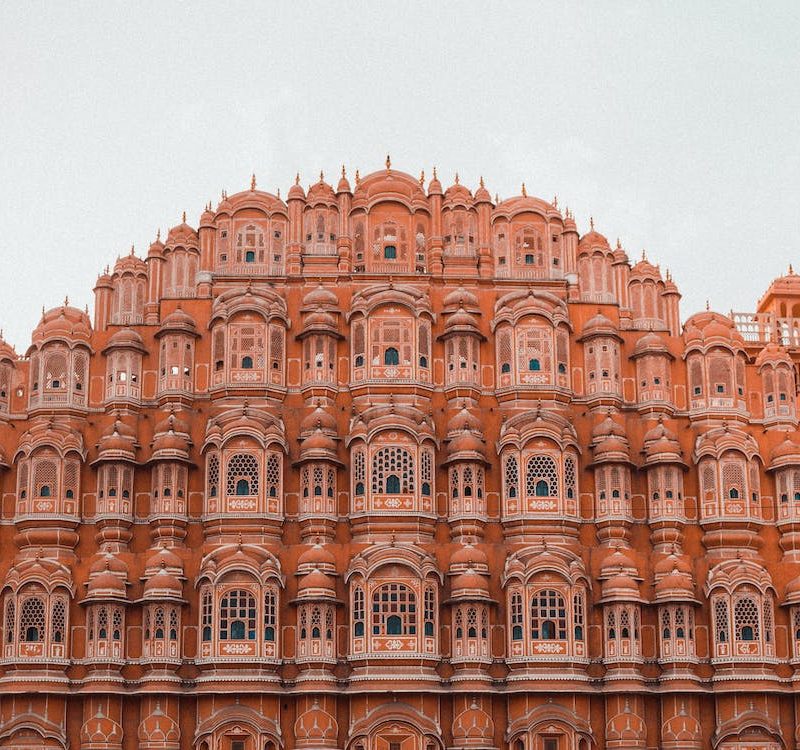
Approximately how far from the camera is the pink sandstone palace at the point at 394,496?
185ft

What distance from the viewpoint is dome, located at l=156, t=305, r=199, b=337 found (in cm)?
6138

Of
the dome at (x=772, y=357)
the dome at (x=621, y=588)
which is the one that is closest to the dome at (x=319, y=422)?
the dome at (x=621, y=588)

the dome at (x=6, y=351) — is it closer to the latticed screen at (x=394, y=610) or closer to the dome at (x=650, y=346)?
the latticed screen at (x=394, y=610)

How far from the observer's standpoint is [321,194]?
64438 mm

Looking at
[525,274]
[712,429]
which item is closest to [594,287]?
[525,274]

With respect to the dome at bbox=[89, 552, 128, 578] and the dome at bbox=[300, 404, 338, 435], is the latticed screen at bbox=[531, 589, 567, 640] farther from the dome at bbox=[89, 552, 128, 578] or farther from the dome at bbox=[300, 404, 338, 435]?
the dome at bbox=[89, 552, 128, 578]

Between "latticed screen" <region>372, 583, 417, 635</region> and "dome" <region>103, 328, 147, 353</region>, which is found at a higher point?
"dome" <region>103, 328, 147, 353</region>

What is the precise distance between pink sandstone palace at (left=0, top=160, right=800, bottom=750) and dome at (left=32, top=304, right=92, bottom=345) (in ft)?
0.39

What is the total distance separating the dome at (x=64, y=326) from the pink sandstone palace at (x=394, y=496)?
12 cm

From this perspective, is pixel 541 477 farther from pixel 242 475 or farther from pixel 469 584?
pixel 242 475

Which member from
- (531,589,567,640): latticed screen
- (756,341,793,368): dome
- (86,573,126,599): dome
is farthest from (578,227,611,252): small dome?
(86,573,126,599): dome

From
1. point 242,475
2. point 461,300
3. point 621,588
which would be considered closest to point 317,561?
point 242,475

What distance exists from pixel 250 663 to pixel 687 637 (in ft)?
52.8

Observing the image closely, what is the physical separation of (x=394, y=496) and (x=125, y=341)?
40.8 feet
